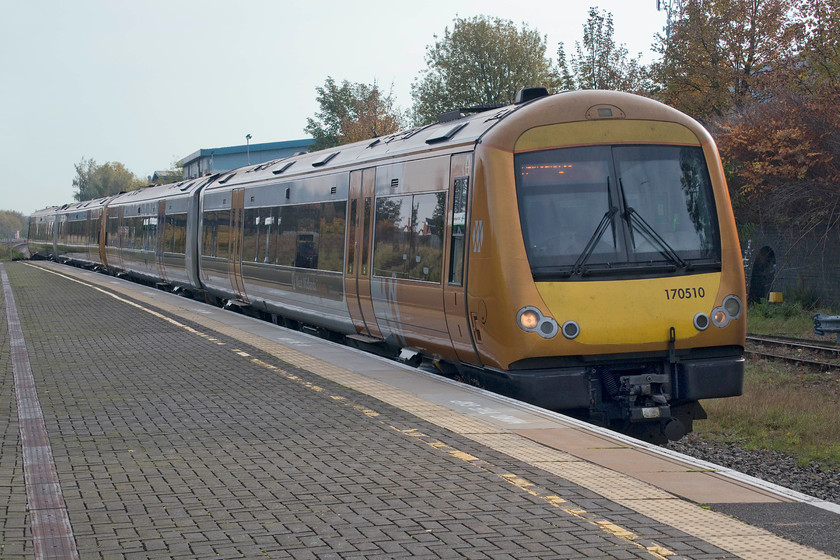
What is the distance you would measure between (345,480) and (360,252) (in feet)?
24.9

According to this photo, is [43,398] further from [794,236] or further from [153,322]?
[794,236]

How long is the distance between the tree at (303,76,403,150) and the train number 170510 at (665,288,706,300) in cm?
4654

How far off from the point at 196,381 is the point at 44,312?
1154 centimetres

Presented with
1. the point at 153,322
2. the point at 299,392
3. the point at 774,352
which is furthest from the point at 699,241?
the point at 153,322

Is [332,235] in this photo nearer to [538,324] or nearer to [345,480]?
[538,324]

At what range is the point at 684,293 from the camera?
9.79 metres

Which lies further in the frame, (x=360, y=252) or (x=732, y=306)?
(x=360, y=252)

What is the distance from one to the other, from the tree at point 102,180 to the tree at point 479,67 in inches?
4399

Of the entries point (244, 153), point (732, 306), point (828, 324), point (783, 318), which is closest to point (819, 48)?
point (783, 318)

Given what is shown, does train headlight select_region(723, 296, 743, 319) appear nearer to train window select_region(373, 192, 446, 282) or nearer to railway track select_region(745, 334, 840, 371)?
train window select_region(373, 192, 446, 282)

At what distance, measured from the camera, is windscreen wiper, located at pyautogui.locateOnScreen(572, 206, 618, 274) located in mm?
9594

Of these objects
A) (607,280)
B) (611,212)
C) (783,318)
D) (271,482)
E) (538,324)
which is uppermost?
(611,212)

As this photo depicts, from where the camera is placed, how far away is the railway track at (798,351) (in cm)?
1595

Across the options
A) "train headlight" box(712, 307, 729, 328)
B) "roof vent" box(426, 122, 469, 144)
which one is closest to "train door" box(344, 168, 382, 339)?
"roof vent" box(426, 122, 469, 144)
